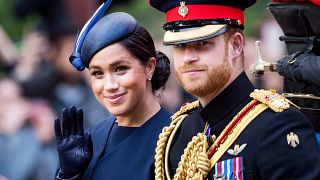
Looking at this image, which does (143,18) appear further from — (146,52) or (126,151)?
(126,151)

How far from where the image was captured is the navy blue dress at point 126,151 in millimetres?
4543

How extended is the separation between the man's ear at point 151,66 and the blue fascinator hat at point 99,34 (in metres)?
0.17

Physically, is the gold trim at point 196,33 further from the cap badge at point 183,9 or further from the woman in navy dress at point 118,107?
the woman in navy dress at point 118,107

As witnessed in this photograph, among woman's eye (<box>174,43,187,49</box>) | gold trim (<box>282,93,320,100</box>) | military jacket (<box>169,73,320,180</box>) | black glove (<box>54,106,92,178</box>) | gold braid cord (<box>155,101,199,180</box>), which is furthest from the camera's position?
black glove (<box>54,106,92,178</box>)

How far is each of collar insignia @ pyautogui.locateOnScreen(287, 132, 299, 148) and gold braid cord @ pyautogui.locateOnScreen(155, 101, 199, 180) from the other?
2.15 ft

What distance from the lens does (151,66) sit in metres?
4.73

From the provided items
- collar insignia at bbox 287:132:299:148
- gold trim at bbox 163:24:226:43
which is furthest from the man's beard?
collar insignia at bbox 287:132:299:148

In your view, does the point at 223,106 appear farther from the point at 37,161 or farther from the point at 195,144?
the point at 37,161

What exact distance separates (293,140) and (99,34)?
1.19m

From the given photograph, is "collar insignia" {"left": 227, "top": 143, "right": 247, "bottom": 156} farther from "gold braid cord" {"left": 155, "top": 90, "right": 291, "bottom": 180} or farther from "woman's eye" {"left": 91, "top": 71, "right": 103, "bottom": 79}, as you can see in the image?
"woman's eye" {"left": 91, "top": 71, "right": 103, "bottom": 79}

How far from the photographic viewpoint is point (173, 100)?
8.91 m

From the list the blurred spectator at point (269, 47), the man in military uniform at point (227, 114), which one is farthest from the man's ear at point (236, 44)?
the blurred spectator at point (269, 47)

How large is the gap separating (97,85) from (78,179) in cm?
44

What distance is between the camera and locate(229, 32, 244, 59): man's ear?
4.04 m
